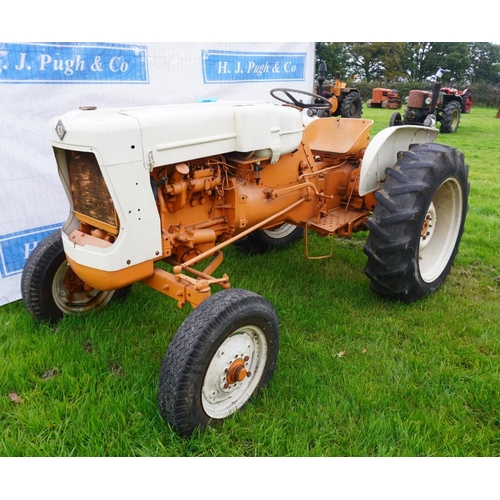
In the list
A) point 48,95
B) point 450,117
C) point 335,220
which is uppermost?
point 48,95

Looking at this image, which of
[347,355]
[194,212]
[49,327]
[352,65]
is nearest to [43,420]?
[49,327]

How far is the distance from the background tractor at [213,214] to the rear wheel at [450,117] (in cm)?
1152

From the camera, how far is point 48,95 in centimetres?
382

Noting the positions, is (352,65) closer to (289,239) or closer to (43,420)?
(289,239)

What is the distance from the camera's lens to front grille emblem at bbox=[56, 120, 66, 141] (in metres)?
2.37

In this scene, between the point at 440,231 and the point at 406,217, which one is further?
the point at 440,231

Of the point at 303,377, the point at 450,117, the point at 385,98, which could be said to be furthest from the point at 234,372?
the point at 385,98

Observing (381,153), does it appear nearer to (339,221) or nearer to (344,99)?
(339,221)

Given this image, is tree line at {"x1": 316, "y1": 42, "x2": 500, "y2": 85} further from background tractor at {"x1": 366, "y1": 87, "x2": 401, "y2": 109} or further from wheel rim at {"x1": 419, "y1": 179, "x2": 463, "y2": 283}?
wheel rim at {"x1": 419, "y1": 179, "x2": 463, "y2": 283}

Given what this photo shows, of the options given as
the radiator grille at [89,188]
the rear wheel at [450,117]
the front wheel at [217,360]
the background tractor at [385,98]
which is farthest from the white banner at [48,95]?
the background tractor at [385,98]

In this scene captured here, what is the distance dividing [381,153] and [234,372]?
82.6 inches

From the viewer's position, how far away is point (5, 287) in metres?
3.84

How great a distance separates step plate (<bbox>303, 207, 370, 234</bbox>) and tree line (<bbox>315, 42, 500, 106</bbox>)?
31.0m

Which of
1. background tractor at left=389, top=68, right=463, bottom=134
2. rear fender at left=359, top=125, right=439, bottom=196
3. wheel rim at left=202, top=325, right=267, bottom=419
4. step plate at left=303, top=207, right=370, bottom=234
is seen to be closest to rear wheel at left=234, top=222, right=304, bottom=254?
step plate at left=303, top=207, right=370, bottom=234
